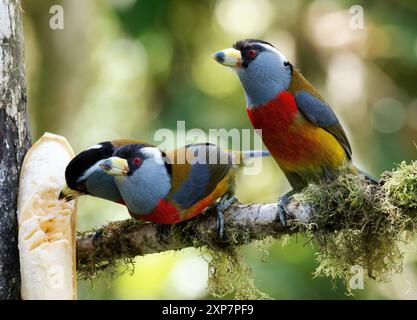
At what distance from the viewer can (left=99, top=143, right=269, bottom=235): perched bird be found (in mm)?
3650

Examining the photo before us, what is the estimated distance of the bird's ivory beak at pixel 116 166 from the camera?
3490 millimetres

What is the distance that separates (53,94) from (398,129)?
3716mm

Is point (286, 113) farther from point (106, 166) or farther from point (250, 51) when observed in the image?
point (106, 166)

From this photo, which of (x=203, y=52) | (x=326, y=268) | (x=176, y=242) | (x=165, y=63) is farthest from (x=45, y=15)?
(x=326, y=268)

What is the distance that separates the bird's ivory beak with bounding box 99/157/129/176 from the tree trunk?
16.1 inches

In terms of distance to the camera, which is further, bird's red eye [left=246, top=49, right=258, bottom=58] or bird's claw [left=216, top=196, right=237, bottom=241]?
bird's red eye [left=246, top=49, right=258, bottom=58]

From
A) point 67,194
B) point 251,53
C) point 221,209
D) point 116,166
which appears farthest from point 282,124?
point 67,194

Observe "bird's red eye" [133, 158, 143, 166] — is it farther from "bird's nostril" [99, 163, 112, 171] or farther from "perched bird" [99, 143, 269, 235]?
"bird's nostril" [99, 163, 112, 171]

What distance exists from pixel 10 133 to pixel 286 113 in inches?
60.7

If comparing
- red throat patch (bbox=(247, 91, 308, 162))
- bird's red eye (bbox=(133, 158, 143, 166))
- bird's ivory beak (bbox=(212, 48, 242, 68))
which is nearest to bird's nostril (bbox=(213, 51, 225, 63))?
bird's ivory beak (bbox=(212, 48, 242, 68))

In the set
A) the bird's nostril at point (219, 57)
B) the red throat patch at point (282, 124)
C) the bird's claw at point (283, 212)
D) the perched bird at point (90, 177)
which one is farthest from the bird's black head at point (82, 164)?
the bird's claw at point (283, 212)

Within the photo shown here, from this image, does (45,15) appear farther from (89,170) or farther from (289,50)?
(89,170)

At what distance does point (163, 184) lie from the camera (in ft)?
12.4

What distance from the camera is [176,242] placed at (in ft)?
12.4
